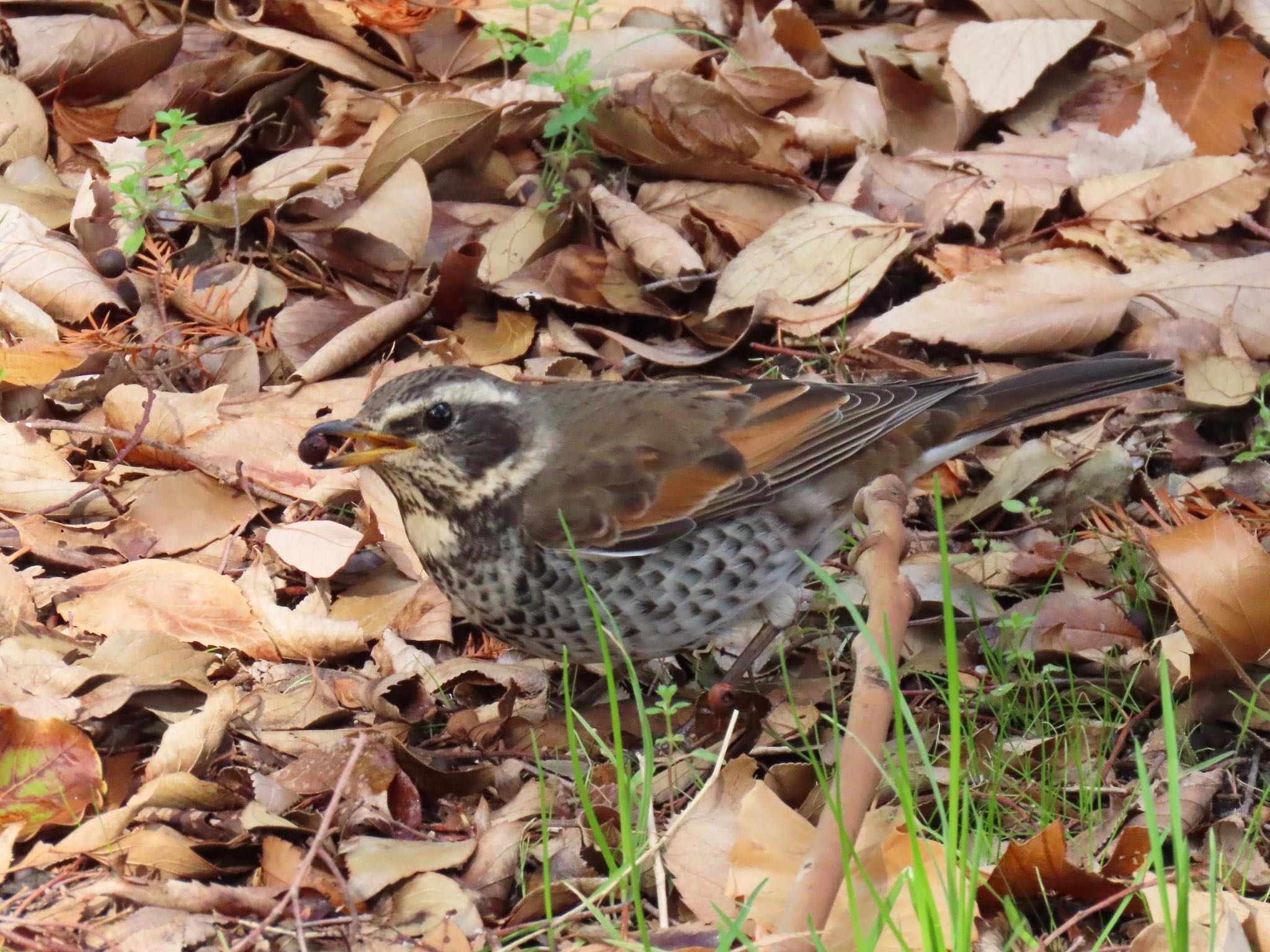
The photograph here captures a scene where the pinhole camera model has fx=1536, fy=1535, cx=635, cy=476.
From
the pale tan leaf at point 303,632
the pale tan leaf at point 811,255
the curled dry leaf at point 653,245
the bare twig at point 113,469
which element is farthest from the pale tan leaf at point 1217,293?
the bare twig at point 113,469

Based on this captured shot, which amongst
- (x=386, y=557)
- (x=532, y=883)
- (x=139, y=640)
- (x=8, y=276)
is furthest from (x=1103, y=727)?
(x=8, y=276)

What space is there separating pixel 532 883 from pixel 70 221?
3.41 m

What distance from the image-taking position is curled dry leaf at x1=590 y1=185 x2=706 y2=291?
18.1 ft

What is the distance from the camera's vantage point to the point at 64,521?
4.69 metres

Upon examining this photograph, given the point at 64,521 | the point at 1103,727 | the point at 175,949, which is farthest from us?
the point at 64,521

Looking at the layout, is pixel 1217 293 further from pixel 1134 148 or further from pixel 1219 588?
pixel 1219 588

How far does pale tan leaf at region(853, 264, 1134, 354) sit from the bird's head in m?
1.53

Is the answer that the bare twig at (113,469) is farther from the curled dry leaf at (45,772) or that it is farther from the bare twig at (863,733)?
the bare twig at (863,733)

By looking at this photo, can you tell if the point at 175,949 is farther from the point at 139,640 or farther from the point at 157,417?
the point at 157,417

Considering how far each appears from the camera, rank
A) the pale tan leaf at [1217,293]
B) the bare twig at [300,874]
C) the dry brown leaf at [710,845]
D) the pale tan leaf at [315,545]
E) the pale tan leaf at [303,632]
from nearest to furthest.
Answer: the bare twig at [300,874], the dry brown leaf at [710,845], the pale tan leaf at [303,632], the pale tan leaf at [315,545], the pale tan leaf at [1217,293]

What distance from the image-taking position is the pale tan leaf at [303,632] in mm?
4266

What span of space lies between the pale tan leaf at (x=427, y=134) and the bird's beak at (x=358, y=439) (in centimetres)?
176

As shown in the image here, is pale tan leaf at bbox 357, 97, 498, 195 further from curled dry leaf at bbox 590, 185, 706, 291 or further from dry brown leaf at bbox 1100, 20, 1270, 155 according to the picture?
dry brown leaf at bbox 1100, 20, 1270, 155

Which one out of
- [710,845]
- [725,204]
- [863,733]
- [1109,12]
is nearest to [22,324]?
[725,204]
